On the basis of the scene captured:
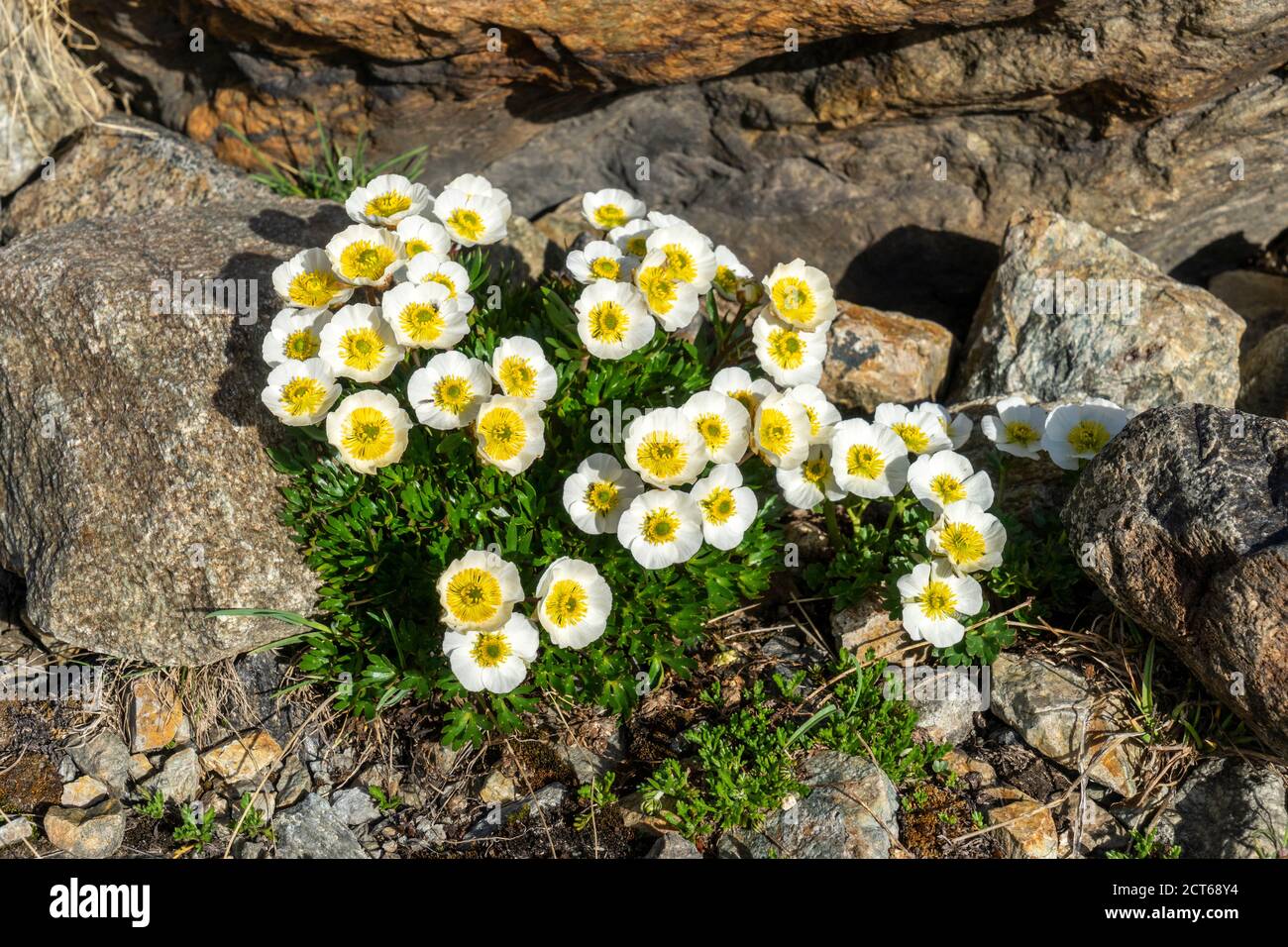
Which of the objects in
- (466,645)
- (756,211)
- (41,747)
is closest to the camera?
(466,645)

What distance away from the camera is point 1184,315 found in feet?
19.5

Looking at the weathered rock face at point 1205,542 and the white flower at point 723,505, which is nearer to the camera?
the weathered rock face at point 1205,542

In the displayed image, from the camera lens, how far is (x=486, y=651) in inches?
163

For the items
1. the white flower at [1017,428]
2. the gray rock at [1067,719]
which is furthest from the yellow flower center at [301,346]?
the gray rock at [1067,719]

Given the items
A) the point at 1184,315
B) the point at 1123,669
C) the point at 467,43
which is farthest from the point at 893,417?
the point at 467,43

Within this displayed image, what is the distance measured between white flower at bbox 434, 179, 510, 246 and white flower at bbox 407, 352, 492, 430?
0.77 m

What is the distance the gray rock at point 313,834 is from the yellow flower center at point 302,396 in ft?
5.23

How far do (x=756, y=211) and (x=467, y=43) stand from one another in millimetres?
1996

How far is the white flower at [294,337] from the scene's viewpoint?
178 inches

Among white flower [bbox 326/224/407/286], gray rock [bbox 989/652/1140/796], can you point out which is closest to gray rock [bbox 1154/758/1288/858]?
gray rock [bbox 989/652/1140/796]

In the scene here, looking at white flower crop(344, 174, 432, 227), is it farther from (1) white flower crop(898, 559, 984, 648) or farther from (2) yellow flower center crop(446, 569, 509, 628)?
(1) white flower crop(898, 559, 984, 648)

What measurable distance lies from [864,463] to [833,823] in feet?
4.75

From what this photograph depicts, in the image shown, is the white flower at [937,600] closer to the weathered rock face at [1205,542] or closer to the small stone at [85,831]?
the weathered rock face at [1205,542]
